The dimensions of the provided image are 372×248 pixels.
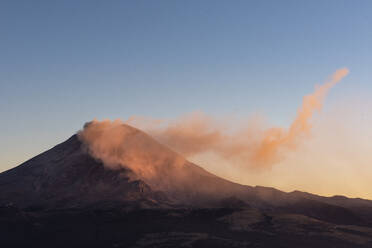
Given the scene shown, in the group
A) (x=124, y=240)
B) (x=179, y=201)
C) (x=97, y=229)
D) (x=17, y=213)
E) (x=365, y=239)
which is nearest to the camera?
(x=124, y=240)

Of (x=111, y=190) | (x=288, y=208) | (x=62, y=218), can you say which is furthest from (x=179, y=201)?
(x=62, y=218)

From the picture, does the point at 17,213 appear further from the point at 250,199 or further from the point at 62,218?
the point at 250,199

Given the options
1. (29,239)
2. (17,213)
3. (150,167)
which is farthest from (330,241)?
(150,167)

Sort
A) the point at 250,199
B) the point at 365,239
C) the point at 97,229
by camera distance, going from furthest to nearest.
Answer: the point at 250,199 < the point at 97,229 < the point at 365,239

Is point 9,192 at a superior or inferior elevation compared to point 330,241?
superior

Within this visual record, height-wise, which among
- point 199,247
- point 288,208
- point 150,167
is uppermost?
point 150,167

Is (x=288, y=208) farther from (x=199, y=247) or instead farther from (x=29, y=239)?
(x=29, y=239)

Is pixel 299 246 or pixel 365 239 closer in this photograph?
pixel 299 246
